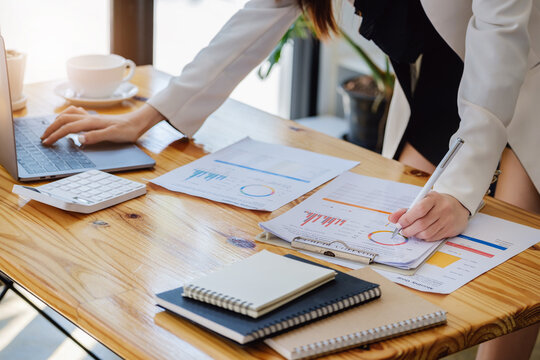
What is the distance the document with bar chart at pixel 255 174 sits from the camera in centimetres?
115

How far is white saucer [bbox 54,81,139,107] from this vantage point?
1578mm

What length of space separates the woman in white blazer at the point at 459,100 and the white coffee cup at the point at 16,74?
25cm

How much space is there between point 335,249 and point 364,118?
212 centimetres

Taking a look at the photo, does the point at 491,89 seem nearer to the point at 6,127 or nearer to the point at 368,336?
the point at 368,336

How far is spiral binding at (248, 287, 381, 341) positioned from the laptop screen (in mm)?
634

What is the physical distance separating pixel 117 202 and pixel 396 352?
0.57m

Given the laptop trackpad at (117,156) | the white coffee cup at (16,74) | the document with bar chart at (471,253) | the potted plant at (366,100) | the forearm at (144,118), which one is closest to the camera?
the document with bar chart at (471,253)

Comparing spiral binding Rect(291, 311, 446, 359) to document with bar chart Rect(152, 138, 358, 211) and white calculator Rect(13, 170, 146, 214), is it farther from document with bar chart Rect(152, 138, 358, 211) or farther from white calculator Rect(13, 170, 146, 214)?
white calculator Rect(13, 170, 146, 214)

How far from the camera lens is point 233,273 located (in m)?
0.80

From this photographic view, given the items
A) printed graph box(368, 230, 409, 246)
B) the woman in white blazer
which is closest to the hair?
the woman in white blazer

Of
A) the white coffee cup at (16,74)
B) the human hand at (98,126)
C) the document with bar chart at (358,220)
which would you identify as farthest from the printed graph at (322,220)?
the white coffee cup at (16,74)

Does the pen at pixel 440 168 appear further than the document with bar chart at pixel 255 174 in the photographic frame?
No

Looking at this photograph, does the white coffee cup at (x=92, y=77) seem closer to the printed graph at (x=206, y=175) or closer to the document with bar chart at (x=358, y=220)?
the printed graph at (x=206, y=175)

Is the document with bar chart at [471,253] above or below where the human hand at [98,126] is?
below
